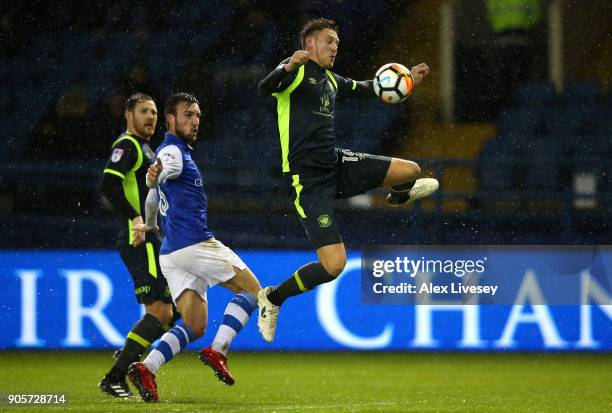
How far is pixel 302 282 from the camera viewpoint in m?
5.49

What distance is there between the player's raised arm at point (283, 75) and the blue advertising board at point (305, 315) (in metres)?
2.98

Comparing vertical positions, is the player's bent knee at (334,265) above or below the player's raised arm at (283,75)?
below

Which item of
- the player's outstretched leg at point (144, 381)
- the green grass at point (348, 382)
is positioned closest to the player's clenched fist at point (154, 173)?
the player's outstretched leg at point (144, 381)

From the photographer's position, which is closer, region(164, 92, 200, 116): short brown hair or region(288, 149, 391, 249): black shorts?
region(288, 149, 391, 249): black shorts

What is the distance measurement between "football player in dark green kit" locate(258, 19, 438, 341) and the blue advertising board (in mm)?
2664

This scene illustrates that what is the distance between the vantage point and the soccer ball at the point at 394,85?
569 cm

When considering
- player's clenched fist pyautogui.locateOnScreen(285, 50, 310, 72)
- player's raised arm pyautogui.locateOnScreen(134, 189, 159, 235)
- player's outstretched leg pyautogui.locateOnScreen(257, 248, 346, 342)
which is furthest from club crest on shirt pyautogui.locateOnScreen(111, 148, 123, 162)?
player's clenched fist pyautogui.locateOnScreen(285, 50, 310, 72)

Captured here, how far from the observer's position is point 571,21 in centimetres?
1177

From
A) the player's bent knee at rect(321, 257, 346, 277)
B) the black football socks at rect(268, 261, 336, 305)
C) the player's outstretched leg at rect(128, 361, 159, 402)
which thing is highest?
the player's bent knee at rect(321, 257, 346, 277)

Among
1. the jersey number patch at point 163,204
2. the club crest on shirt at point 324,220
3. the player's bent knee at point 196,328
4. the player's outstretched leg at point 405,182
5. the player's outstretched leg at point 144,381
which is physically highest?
the player's outstretched leg at point 405,182

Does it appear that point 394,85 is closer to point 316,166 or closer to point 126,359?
point 316,166

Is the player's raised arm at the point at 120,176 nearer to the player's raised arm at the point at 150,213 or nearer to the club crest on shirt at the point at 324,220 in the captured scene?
the player's raised arm at the point at 150,213

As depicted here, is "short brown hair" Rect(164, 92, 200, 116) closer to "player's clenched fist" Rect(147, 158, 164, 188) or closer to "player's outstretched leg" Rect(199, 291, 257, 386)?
"player's clenched fist" Rect(147, 158, 164, 188)

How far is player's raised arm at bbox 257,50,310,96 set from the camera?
16.9 feet
